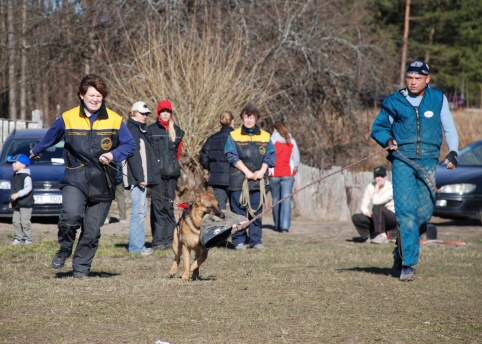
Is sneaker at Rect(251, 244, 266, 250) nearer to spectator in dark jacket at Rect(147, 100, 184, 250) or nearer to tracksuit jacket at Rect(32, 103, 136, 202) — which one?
spectator in dark jacket at Rect(147, 100, 184, 250)

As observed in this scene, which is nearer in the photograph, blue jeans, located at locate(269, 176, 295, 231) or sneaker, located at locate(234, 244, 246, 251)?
sneaker, located at locate(234, 244, 246, 251)

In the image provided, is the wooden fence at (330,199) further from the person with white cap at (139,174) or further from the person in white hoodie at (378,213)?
the person with white cap at (139,174)

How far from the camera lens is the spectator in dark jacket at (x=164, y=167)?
1124 cm

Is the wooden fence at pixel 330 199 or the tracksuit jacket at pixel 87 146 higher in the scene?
the tracksuit jacket at pixel 87 146

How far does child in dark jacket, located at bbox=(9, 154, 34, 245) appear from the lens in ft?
39.0

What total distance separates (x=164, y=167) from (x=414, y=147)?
3991 millimetres

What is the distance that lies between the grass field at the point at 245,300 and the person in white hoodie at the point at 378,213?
200 centimetres

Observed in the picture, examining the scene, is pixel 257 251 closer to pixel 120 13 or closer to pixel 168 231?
pixel 168 231

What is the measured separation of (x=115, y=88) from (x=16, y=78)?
764cm

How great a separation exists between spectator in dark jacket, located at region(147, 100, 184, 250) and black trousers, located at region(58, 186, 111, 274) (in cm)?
282

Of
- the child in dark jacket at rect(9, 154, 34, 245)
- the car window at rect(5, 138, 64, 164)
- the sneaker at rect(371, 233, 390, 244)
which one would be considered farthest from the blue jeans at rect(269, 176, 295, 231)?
the child in dark jacket at rect(9, 154, 34, 245)

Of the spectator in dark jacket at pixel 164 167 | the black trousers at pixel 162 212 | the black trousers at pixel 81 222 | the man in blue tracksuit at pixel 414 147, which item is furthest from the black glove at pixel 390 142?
the black trousers at pixel 162 212

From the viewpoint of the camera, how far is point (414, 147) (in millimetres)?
8367

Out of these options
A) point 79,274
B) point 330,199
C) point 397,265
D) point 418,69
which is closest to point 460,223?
point 330,199
